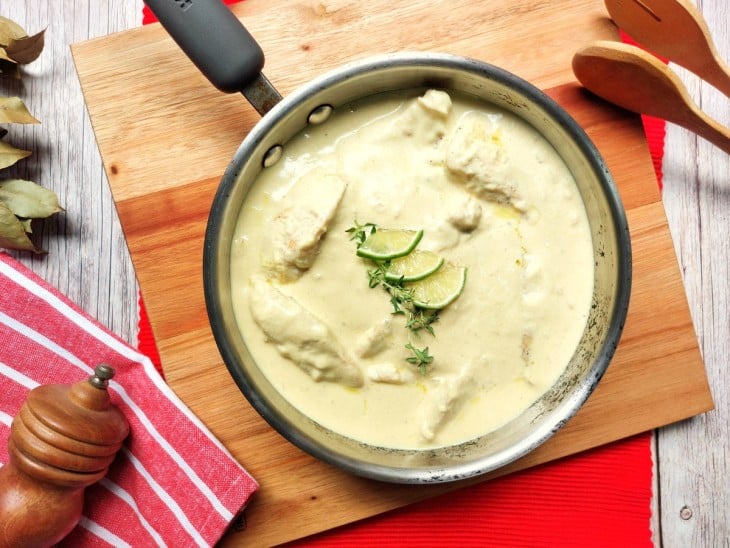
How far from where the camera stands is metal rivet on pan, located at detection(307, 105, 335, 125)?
2008mm

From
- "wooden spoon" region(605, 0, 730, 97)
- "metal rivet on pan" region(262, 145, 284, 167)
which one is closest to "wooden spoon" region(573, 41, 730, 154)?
"wooden spoon" region(605, 0, 730, 97)

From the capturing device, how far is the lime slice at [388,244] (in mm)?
1881

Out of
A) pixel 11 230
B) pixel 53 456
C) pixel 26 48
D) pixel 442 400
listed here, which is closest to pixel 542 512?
pixel 442 400

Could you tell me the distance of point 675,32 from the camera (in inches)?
84.5

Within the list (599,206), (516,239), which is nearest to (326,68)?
(516,239)

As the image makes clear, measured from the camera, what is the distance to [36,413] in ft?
6.32

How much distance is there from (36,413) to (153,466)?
392 mm

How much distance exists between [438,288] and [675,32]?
1104 millimetres

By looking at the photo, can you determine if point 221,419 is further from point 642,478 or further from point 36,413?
point 642,478

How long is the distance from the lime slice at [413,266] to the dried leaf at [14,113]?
1269 millimetres

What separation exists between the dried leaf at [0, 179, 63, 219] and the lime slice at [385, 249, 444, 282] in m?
1.16

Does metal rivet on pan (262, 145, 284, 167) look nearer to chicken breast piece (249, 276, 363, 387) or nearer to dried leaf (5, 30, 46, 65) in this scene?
chicken breast piece (249, 276, 363, 387)

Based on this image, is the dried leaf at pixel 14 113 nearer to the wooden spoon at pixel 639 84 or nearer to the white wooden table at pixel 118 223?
the white wooden table at pixel 118 223

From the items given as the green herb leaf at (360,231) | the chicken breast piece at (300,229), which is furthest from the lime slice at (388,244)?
the chicken breast piece at (300,229)
